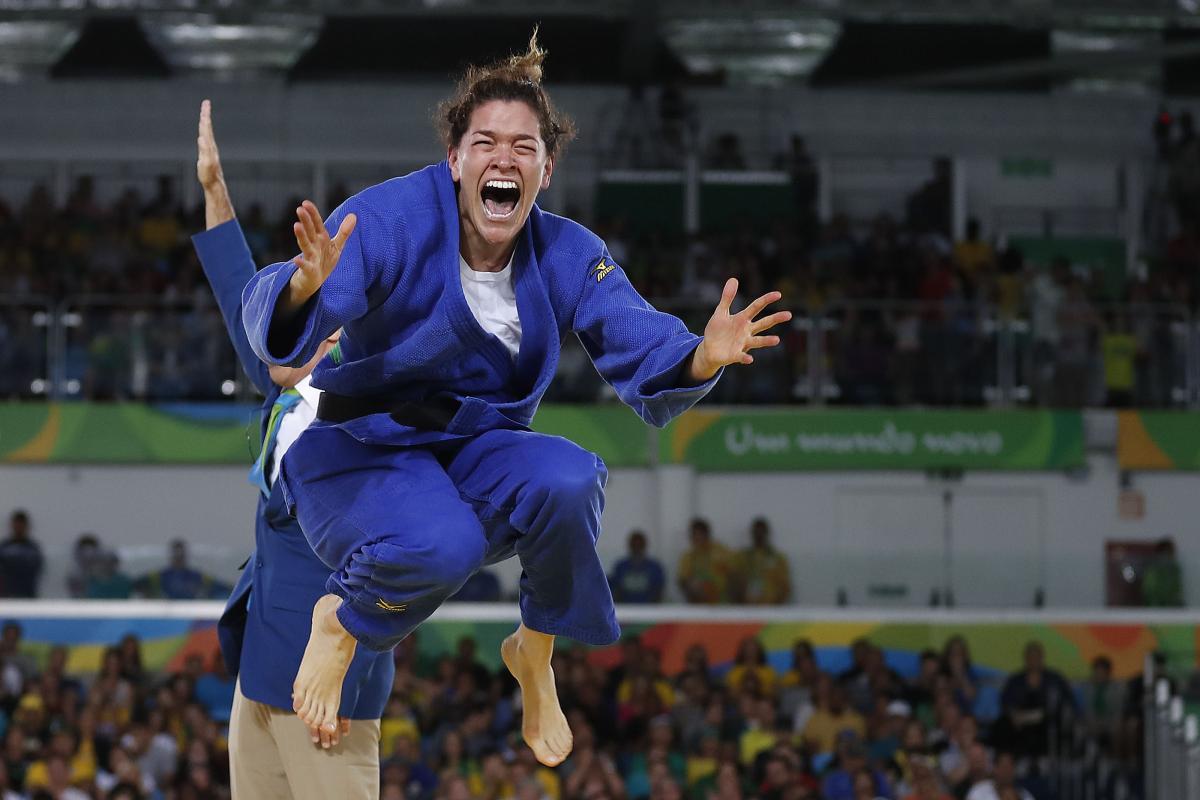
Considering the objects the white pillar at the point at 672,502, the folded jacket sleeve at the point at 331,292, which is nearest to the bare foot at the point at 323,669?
the folded jacket sleeve at the point at 331,292

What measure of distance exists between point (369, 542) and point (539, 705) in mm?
811

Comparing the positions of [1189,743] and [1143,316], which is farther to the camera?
[1143,316]

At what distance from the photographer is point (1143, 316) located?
13.6 metres

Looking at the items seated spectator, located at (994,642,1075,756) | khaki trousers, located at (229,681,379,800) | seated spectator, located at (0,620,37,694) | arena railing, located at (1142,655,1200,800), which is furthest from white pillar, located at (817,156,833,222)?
khaki trousers, located at (229,681,379,800)

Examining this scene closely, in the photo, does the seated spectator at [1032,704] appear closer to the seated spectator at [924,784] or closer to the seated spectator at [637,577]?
the seated spectator at [924,784]

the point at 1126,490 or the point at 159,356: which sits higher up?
the point at 159,356

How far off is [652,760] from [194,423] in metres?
4.96

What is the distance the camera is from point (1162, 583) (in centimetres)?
1361

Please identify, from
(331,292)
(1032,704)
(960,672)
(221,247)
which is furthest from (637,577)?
(331,292)

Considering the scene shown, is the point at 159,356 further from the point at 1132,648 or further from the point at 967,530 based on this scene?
the point at 1132,648

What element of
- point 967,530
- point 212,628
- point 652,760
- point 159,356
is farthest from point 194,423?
point 967,530

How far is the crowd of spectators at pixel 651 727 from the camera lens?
1113 centimetres

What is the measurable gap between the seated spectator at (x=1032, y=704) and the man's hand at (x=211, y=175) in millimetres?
9014

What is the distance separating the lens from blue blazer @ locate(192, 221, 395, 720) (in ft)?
13.6
